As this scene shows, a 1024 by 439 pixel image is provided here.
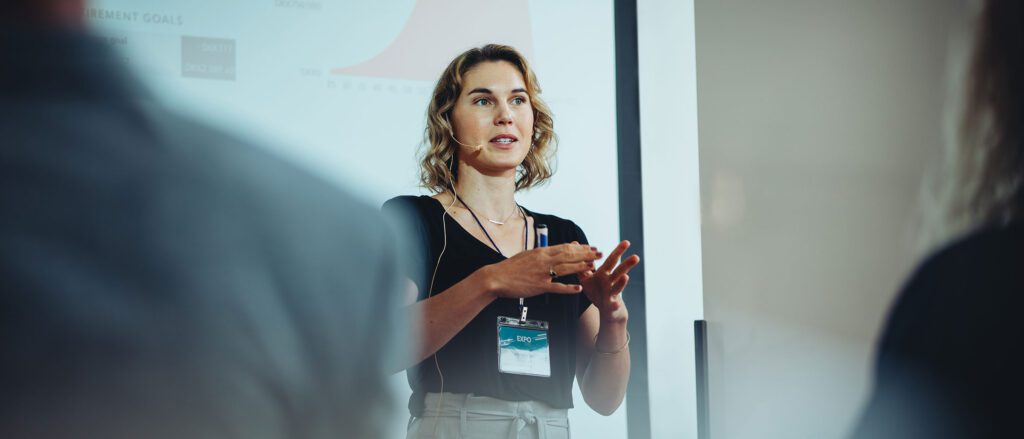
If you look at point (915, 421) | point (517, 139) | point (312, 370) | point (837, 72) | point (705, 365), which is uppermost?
point (837, 72)

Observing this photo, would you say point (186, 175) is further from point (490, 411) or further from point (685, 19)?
point (685, 19)

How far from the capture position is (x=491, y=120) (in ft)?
6.57

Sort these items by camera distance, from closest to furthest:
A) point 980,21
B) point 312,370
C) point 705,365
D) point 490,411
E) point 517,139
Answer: point 312,370
point 490,411
point 517,139
point 705,365
point 980,21

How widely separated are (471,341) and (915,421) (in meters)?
1.18

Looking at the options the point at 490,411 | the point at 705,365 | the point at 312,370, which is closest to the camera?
the point at 312,370

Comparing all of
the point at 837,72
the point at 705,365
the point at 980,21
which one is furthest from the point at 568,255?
the point at 980,21

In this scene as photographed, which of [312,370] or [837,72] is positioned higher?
[837,72]

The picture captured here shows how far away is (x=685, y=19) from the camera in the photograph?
88.7 inches

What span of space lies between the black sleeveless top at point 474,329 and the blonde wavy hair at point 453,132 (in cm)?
8

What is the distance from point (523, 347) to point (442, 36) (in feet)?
2.36

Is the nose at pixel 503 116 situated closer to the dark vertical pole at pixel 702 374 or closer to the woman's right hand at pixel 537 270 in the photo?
the woman's right hand at pixel 537 270

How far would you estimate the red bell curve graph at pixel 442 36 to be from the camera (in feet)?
6.41

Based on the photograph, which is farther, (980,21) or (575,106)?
(980,21)

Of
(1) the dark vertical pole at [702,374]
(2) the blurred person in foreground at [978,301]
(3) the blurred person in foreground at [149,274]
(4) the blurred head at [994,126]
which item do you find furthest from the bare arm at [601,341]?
(3) the blurred person in foreground at [149,274]
